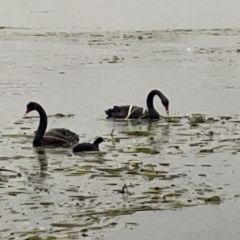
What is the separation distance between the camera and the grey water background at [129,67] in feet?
30.5

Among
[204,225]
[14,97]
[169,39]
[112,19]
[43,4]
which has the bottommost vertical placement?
[204,225]

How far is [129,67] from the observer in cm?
2580

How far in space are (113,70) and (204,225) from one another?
52.9ft

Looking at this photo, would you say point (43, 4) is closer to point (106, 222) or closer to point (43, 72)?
point (43, 72)

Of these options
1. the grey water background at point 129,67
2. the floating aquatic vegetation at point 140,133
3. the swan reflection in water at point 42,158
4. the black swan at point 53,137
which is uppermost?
the grey water background at point 129,67

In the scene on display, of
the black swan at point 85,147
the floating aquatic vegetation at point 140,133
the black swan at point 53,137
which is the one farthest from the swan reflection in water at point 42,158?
the floating aquatic vegetation at point 140,133

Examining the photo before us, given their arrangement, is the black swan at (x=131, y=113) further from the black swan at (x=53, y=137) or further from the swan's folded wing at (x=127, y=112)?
the black swan at (x=53, y=137)

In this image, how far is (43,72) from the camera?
24594 mm

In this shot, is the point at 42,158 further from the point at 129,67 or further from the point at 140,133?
the point at 129,67

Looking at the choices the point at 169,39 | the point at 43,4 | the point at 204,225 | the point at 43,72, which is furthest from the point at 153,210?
the point at 43,4

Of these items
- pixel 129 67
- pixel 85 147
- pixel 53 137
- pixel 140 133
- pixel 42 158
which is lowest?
pixel 42 158

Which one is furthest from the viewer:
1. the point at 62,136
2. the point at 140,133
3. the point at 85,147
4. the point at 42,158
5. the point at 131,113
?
the point at 131,113

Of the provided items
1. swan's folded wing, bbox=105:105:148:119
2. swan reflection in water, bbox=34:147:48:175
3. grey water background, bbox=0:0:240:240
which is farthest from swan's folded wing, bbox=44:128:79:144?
swan's folded wing, bbox=105:105:148:119

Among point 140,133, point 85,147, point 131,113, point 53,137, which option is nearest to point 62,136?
point 53,137
